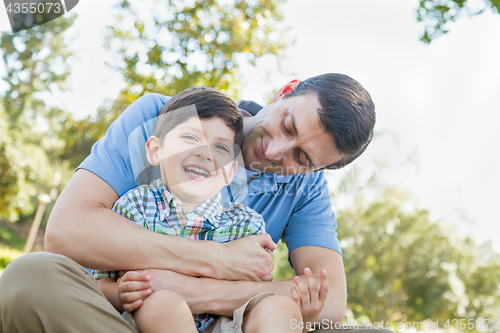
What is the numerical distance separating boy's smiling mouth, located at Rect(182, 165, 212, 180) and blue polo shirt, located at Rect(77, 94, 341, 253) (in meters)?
0.18

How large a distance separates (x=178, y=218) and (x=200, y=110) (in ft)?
1.76

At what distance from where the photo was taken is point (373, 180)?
818cm

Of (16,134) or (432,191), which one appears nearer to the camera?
(432,191)

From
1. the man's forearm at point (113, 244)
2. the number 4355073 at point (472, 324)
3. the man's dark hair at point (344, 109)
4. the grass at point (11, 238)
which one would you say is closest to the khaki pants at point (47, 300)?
the man's forearm at point (113, 244)

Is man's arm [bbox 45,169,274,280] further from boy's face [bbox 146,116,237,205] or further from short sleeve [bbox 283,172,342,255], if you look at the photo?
short sleeve [bbox 283,172,342,255]

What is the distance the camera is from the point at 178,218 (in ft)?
5.83

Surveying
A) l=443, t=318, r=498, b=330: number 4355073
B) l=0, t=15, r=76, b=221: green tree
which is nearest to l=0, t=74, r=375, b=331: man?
l=443, t=318, r=498, b=330: number 4355073

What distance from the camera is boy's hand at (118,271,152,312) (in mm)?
1447

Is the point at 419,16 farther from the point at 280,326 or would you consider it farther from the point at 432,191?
the point at 432,191

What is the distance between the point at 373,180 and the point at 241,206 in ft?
22.2

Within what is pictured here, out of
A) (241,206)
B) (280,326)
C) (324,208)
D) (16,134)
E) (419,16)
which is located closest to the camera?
(280,326)

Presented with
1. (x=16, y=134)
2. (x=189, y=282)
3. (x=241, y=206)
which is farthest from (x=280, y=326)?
(x=16, y=134)

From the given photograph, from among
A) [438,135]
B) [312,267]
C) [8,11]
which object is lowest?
[438,135]

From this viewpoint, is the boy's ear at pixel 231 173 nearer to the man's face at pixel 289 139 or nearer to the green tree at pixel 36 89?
the man's face at pixel 289 139
